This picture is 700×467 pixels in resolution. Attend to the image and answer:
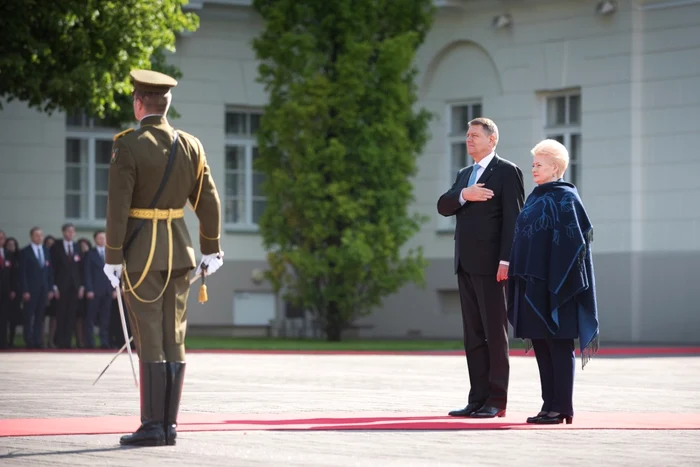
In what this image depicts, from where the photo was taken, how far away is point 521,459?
7734mm

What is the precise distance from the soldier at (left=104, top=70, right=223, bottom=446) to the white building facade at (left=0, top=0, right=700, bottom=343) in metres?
17.5

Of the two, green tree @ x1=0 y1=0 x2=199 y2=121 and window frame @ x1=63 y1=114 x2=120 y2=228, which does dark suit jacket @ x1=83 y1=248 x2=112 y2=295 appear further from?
window frame @ x1=63 y1=114 x2=120 y2=228

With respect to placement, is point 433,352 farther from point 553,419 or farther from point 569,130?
point 553,419

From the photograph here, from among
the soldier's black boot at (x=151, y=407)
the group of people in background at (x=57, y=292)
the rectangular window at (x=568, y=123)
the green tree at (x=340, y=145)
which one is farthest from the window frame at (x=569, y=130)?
the soldier's black boot at (x=151, y=407)

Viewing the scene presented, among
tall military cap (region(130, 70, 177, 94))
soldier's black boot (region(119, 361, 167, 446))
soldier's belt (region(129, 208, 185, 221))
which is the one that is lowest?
soldier's black boot (region(119, 361, 167, 446))

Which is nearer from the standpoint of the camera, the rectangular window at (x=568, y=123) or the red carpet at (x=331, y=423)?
the red carpet at (x=331, y=423)

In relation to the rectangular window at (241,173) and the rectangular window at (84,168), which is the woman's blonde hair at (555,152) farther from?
the rectangular window at (241,173)

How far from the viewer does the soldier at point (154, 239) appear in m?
8.41

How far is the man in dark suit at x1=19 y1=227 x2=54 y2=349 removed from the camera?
74.9 feet

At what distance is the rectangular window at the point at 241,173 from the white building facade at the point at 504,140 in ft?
0.09

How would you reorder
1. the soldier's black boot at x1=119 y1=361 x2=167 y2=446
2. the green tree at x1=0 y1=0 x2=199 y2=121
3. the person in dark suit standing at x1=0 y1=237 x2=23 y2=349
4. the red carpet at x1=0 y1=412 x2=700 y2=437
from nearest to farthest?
the soldier's black boot at x1=119 y1=361 x2=167 y2=446, the red carpet at x1=0 y1=412 x2=700 y2=437, the green tree at x1=0 y1=0 x2=199 y2=121, the person in dark suit standing at x1=0 y1=237 x2=23 y2=349

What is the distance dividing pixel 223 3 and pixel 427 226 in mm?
5629

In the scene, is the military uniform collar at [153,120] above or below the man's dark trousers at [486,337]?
above

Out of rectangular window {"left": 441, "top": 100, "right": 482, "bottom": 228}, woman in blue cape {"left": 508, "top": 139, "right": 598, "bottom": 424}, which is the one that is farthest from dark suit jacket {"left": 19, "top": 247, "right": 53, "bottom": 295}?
woman in blue cape {"left": 508, "top": 139, "right": 598, "bottom": 424}
